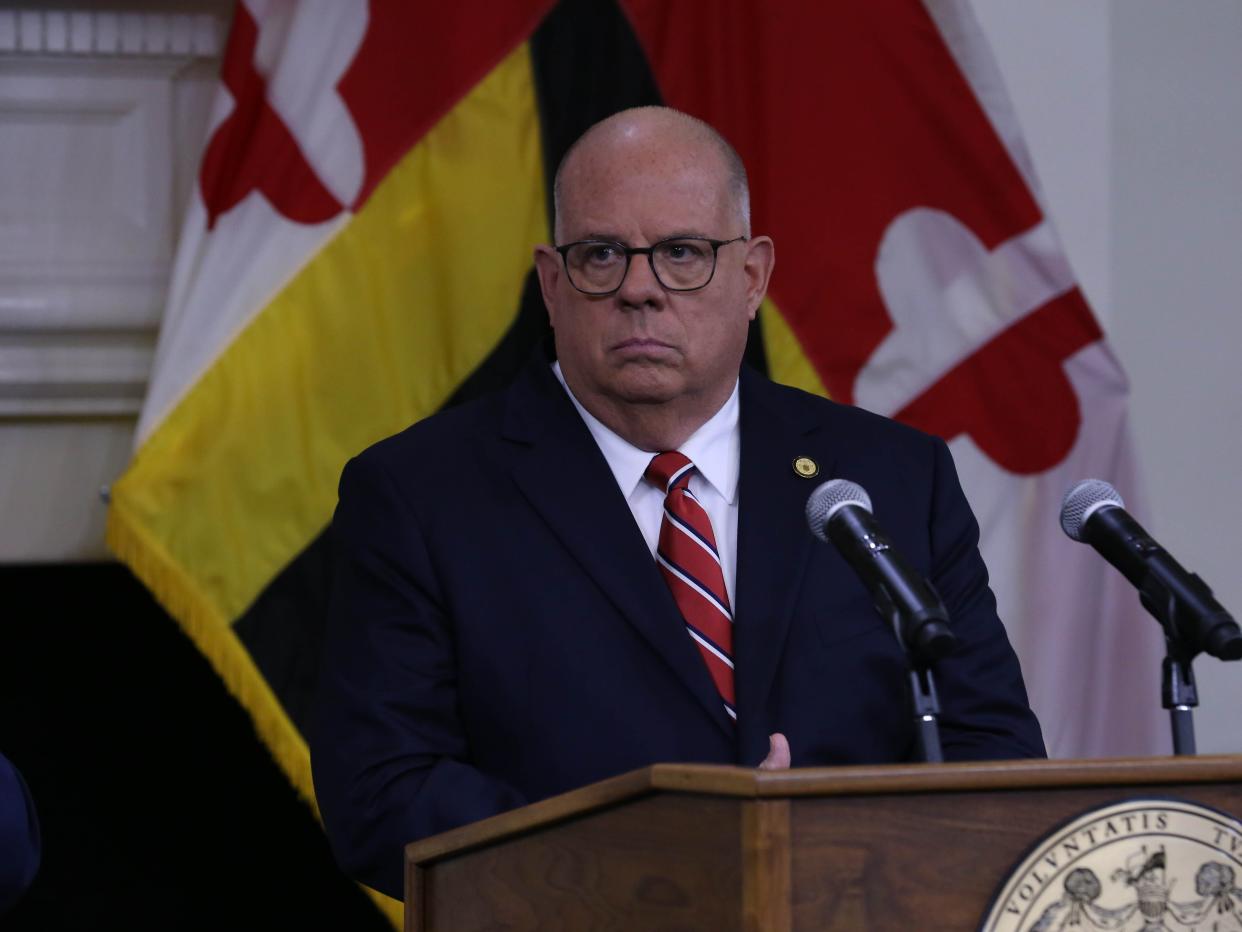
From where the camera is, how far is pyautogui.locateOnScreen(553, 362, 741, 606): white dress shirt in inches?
85.2

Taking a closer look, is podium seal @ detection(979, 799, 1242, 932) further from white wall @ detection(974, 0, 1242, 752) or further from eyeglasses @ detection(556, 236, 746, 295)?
white wall @ detection(974, 0, 1242, 752)

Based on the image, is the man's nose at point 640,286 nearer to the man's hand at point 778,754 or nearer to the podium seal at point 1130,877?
the man's hand at point 778,754

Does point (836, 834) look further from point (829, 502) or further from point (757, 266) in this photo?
point (757, 266)

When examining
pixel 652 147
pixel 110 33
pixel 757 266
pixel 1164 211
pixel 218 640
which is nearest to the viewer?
pixel 652 147

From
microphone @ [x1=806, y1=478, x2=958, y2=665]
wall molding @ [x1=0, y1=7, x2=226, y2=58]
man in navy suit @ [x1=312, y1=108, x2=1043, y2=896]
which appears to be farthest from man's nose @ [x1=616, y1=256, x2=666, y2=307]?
wall molding @ [x1=0, y1=7, x2=226, y2=58]

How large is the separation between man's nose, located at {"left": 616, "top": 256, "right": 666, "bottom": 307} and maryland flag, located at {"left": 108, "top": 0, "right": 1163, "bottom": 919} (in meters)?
0.91

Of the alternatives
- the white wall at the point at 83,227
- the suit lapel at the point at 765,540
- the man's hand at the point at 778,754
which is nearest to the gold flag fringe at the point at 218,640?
Result: the white wall at the point at 83,227

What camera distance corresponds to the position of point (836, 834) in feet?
4.21

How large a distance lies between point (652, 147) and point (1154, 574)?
2.81 feet

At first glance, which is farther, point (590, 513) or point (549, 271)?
point (549, 271)

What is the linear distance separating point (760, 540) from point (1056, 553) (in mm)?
1232

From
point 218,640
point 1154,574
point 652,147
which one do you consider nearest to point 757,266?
point 652,147

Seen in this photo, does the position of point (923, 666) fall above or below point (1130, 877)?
above

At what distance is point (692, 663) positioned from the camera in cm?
202
